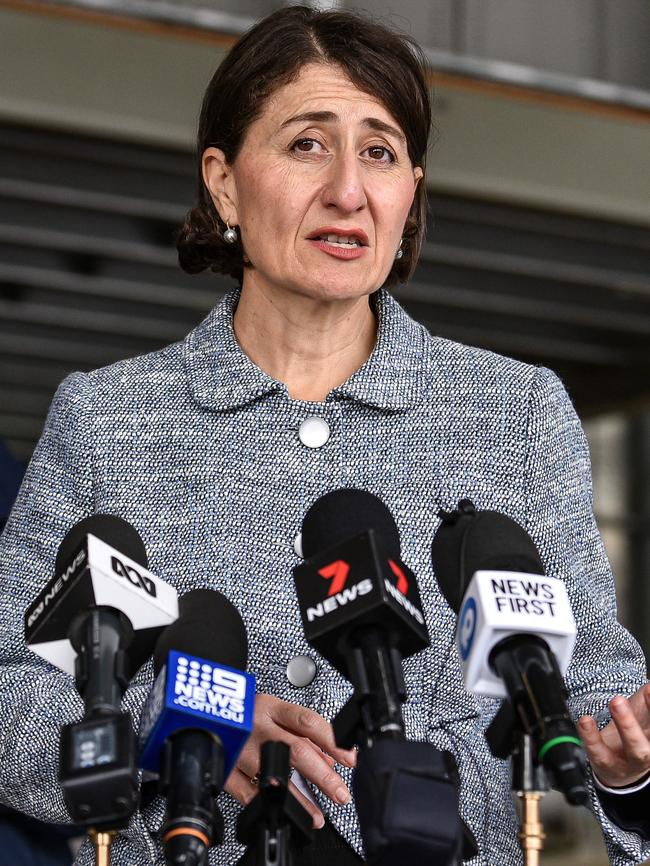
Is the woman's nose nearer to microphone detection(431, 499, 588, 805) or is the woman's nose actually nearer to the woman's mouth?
the woman's mouth

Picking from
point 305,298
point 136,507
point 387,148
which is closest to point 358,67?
point 387,148

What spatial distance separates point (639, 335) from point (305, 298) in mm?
8940

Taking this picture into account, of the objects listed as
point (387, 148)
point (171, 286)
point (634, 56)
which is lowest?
point (387, 148)

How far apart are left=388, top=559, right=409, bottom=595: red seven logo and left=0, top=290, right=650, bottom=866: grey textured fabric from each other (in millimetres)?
631

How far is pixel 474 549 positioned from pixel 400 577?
0.11m

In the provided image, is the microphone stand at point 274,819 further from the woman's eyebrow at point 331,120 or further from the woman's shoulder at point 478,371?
the woman's eyebrow at point 331,120

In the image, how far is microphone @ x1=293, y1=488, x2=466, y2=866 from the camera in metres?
1.11

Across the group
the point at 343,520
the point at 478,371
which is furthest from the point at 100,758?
the point at 478,371

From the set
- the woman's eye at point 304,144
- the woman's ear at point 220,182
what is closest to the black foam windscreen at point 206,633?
the woman's eye at point 304,144

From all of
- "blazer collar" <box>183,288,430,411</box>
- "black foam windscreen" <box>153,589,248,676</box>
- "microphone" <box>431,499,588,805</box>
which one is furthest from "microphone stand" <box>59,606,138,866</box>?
"blazer collar" <box>183,288,430,411</box>

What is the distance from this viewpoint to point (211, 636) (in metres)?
1.39

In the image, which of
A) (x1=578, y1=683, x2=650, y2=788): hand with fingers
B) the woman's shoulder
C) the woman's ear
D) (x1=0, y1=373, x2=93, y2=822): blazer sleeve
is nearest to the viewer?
(x1=578, y1=683, x2=650, y2=788): hand with fingers

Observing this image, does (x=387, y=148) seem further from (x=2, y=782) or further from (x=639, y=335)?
(x=639, y=335)

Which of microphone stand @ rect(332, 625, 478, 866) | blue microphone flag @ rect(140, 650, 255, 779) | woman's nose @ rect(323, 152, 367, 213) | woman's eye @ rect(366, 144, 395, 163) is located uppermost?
woman's eye @ rect(366, 144, 395, 163)
